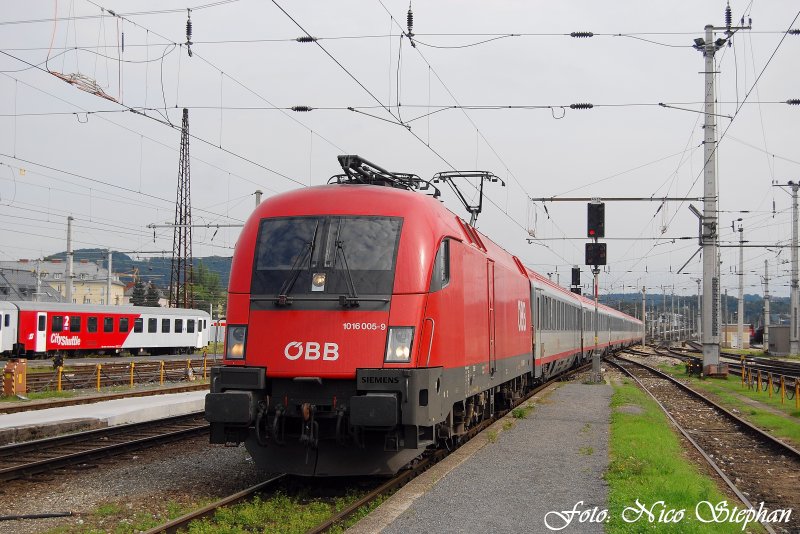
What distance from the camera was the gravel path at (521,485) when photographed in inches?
330

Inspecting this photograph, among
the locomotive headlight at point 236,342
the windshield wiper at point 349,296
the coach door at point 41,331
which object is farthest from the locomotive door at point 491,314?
the coach door at point 41,331

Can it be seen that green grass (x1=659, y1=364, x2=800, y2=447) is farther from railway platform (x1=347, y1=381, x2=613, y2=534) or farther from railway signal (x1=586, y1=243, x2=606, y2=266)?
railway signal (x1=586, y1=243, x2=606, y2=266)

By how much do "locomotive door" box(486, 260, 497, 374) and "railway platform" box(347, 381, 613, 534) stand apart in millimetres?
1332

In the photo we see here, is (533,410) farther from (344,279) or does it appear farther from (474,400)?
(344,279)

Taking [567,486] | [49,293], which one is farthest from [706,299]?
[49,293]

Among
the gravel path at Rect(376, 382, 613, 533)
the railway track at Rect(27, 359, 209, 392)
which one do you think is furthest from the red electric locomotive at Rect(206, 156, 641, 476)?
the railway track at Rect(27, 359, 209, 392)

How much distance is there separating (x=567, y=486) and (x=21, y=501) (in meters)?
6.76

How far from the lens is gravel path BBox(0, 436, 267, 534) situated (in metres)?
8.97

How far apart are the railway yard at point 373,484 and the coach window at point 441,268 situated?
8.15 feet

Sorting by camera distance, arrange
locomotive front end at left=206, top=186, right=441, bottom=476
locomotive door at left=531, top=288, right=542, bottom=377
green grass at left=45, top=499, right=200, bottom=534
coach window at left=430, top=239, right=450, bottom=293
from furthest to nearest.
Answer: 1. locomotive door at left=531, top=288, right=542, bottom=377
2. coach window at left=430, top=239, right=450, bottom=293
3. locomotive front end at left=206, top=186, right=441, bottom=476
4. green grass at left=45, top=499, right=200, bottom=534

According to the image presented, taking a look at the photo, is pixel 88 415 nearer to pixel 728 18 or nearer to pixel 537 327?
pixel 537 327

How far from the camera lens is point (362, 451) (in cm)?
981

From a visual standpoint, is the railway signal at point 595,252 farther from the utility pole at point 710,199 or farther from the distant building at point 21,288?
the distant building at point 21,288

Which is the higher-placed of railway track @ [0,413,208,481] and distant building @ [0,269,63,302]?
distant building @ [0,269,63,302]
